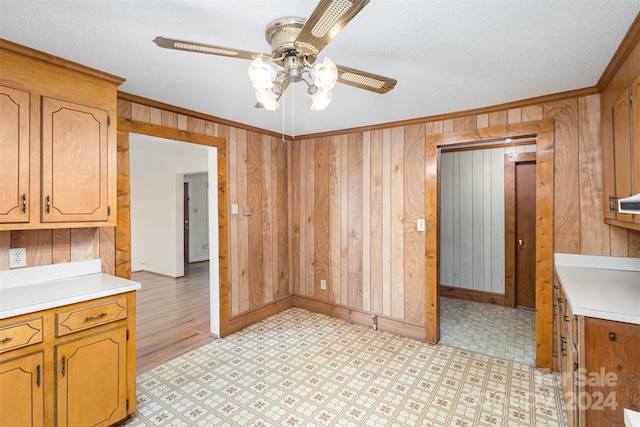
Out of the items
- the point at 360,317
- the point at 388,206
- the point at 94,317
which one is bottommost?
the point at 360,317

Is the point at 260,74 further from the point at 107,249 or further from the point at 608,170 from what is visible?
the point at 608,170

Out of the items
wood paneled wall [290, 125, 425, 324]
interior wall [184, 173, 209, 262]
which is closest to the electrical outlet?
wood paneled wall [290, 125, 425, 324]

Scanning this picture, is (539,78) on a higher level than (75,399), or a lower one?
higher

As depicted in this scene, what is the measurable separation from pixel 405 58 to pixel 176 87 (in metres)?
1.67

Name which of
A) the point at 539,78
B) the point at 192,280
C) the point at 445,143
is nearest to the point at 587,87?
the point at 539,78

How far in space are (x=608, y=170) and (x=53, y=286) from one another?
3.83m

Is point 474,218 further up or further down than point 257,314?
further up

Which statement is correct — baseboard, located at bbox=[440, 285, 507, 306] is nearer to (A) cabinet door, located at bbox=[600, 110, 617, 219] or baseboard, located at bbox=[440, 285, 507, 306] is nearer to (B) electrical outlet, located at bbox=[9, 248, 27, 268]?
(A) cabinet door, located at bbox=[600, 110, 617, 219]

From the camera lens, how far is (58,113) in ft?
6.38

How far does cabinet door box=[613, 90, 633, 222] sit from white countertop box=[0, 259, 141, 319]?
3.05m

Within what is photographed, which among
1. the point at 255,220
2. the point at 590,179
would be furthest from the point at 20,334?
the point at 590,179

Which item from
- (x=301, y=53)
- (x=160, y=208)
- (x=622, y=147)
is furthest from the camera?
(x=160, y=208)

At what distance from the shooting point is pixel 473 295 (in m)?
4.56

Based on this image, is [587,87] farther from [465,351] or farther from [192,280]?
[192,280]
